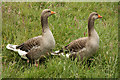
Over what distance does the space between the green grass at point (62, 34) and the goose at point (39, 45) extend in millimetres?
314

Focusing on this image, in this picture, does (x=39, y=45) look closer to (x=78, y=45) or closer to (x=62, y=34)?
(x=78, y=45)

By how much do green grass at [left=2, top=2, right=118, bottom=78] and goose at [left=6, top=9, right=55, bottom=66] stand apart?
0.31 meters

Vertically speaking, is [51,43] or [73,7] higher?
[73,7]

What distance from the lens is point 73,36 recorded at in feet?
23.3

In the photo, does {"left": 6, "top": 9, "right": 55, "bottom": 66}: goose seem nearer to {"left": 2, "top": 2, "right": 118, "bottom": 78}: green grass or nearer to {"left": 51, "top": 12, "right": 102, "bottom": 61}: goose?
{"left": 2, "top": 2, "right": 118, "bottom": 78}: green grass

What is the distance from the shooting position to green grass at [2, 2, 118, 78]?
4960 millimetres

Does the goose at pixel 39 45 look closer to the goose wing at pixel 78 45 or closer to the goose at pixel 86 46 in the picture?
the goose at pixel 86 46

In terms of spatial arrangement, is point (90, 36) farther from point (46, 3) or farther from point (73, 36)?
point (46, 3)

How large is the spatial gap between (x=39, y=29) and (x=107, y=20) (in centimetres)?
321

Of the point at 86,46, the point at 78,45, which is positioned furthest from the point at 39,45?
the point at 86,46

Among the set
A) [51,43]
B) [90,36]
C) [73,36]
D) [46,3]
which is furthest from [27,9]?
[90,36]

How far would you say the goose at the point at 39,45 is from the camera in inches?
233

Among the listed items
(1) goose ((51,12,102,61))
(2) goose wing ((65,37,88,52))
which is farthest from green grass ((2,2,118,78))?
(2) goose wing ((65,37,88,52))

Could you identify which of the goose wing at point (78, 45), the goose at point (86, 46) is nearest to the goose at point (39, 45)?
the goose at point (86, 46)
